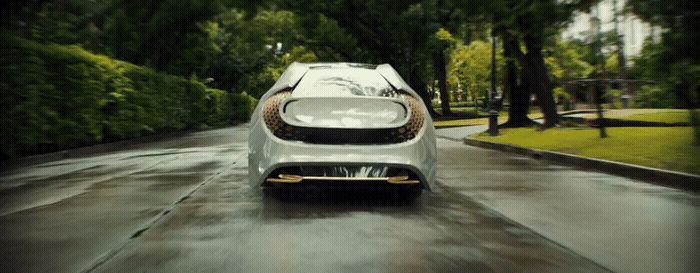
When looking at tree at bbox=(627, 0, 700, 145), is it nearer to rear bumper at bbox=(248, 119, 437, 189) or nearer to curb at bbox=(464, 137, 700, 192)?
curb at bbox=(464, 137, 700, 192)

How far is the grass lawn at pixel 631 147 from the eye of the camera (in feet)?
35.9

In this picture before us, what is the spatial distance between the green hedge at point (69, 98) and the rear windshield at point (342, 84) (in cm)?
904

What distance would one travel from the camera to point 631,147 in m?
14.0

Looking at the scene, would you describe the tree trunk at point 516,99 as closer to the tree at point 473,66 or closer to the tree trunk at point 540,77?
the tree trunk at point 540,77

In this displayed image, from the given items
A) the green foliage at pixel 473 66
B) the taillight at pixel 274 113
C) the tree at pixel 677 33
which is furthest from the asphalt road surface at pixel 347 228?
the green foliage at pixel 473 66

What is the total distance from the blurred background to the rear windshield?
5147mm

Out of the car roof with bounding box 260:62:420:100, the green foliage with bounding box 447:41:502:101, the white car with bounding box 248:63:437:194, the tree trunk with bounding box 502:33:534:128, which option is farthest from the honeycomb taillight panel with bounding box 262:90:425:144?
the green foliage with bounding box 447:41:502:101

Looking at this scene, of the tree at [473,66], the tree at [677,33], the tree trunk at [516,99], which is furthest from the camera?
the tree at [473,66]

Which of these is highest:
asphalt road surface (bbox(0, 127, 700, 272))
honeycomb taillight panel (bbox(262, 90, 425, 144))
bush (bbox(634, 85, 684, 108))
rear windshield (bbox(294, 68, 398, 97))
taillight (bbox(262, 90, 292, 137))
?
rear windshield (bbox(294, 68, 398, 97))

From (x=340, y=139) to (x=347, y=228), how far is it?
3.21 feet

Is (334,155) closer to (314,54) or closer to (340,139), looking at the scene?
(340,139)

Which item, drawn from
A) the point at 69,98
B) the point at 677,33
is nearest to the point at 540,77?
the point at 677,33

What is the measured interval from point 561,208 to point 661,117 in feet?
71.3

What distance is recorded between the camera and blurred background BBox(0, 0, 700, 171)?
480 inches
